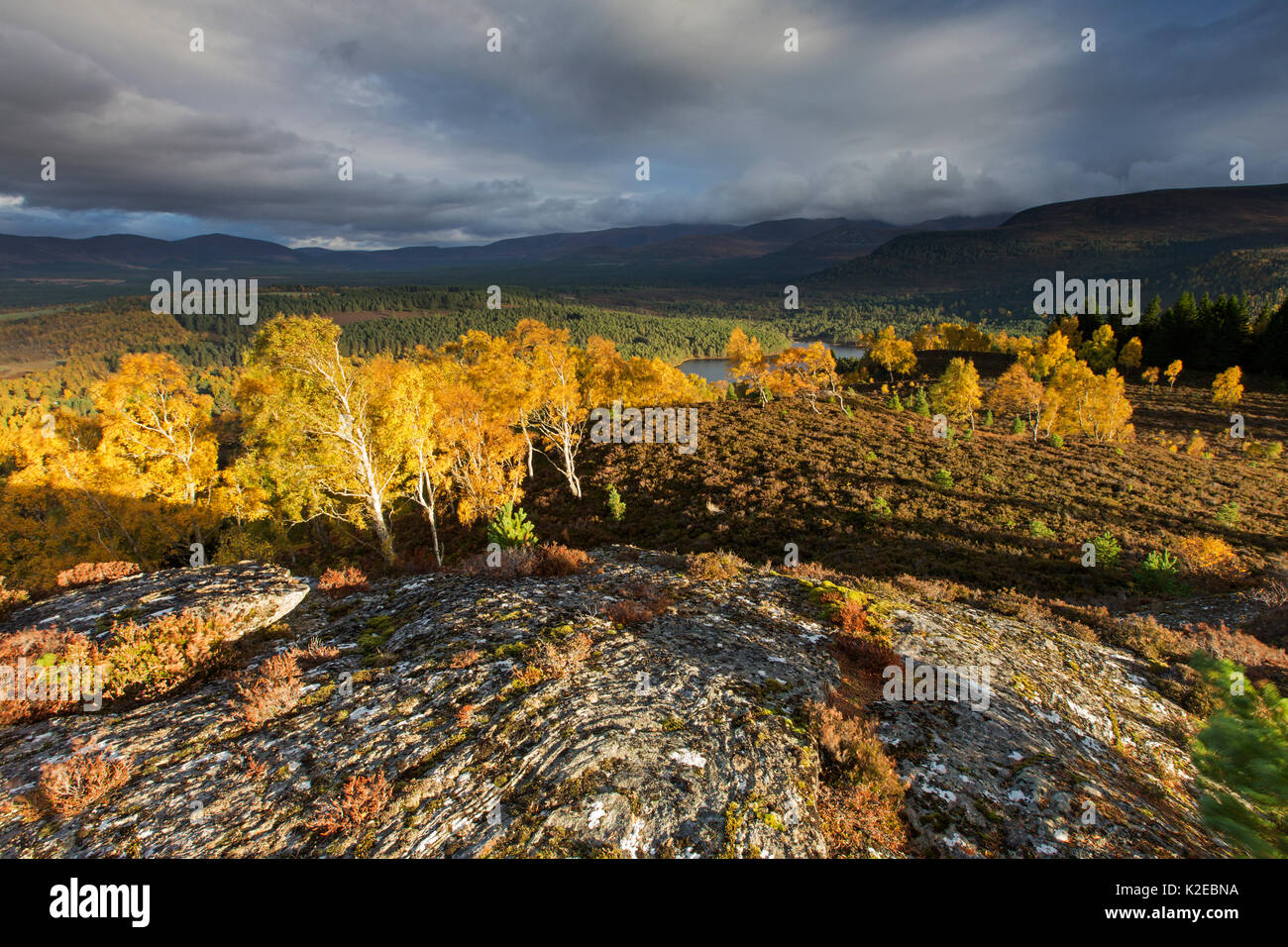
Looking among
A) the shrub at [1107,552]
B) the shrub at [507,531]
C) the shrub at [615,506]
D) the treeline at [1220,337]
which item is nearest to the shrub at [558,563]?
the shrub at [507,531]

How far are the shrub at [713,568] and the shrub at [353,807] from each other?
314 inches

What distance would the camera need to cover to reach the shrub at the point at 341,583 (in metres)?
10.9

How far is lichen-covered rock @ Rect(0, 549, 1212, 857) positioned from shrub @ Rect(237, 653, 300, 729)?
6.9 inches

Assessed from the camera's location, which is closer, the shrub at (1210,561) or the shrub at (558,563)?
the shrub at (558,563)

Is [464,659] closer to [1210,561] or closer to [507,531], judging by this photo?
[507,531]

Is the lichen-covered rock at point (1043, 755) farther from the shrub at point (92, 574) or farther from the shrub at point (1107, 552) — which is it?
the shrub at point (92, 574)

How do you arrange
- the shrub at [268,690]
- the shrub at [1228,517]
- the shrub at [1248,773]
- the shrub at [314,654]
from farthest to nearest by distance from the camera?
the shrub at [1228,517], the shrub at [314,654], the shrub at [268,690], the shrub at [1248,773]

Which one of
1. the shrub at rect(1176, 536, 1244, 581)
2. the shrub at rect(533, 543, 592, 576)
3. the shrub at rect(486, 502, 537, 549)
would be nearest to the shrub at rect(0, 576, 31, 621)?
the shrub at rect(533, 543, 592, 576)

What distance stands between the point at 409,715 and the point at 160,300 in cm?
2586

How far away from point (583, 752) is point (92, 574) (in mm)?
12370

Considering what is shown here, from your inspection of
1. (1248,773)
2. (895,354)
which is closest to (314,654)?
(1248,773)

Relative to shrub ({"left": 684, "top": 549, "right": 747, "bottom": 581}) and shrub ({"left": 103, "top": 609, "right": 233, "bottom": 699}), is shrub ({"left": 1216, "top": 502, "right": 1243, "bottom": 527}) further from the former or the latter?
shrub ({"left": 103, "top": 609, "right": 233, "bottom": 699})
